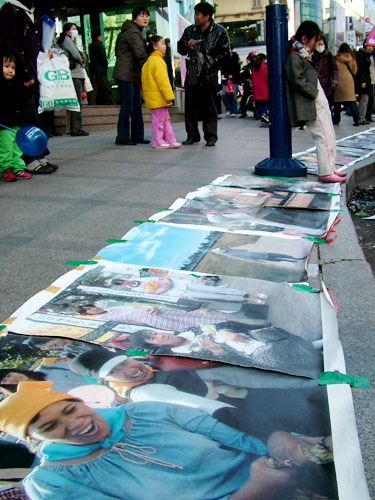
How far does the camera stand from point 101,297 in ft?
7.39

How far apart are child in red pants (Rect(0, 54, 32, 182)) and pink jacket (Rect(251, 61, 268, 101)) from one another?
7.48 m

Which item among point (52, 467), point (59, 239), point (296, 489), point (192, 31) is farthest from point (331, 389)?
point (192, 31)

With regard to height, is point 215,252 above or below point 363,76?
below

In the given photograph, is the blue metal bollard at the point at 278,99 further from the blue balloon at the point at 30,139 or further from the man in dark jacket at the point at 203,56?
the man in dark jacket at the point at 203,56

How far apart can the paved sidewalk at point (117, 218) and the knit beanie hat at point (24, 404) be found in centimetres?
60

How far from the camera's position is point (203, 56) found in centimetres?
686

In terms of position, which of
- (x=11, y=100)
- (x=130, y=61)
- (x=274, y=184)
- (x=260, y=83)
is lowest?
(x=274, y=184)

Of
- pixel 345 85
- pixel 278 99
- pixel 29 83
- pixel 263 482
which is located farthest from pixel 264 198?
pixel 345 85

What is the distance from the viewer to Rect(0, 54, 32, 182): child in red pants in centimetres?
479

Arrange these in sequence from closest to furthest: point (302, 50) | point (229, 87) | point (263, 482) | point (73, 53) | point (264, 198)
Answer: point (263, 482) → point (264, 198) → point (302, 50) → point (73, 53) → point (229, 87)

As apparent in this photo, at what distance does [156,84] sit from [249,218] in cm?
403

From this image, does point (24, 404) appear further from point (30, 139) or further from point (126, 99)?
point (126, 99)

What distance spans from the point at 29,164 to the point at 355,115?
24.1 feet

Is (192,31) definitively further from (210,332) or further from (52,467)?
(52,467)
